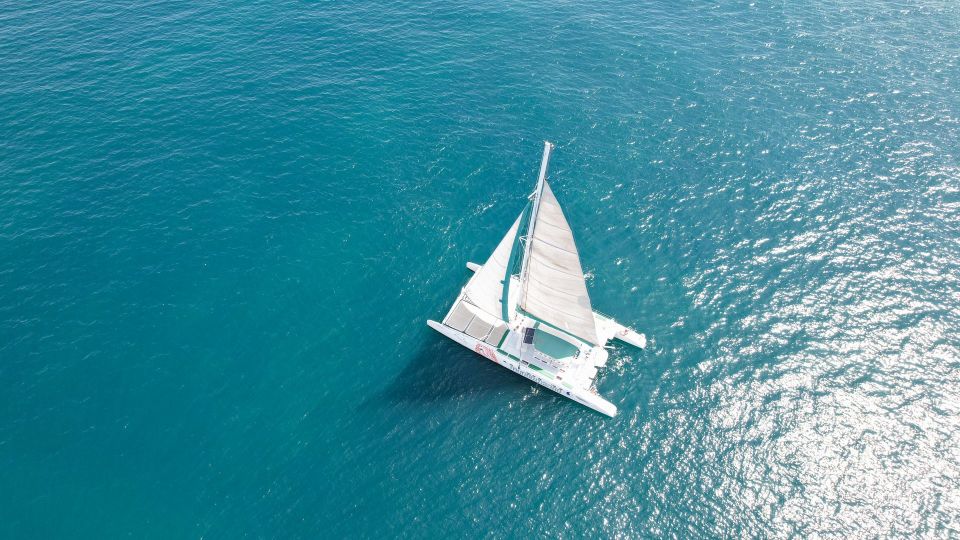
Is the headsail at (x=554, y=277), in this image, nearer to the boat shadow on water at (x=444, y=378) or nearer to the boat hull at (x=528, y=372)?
the boat hull at (x=528, y=372)

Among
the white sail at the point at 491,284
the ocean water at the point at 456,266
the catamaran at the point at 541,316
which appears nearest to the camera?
the ocean water at the point at 456,266

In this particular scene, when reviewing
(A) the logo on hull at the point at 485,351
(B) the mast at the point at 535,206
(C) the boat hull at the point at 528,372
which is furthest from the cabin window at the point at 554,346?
(B) the mast at the point at 535,206

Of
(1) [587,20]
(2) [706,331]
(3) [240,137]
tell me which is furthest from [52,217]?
(1) [587,20]

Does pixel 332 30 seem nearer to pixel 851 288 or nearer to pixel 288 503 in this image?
pixel 288 503

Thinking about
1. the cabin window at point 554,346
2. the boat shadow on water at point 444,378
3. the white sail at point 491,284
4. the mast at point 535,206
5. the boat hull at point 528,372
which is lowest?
the boat shadow on water at point 444,378

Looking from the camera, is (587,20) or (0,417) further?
(587,20)

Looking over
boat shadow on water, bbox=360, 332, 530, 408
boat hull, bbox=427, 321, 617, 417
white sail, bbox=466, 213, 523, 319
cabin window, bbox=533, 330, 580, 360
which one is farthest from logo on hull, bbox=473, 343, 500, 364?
cabin window, bbox=533, 330, 580, 360

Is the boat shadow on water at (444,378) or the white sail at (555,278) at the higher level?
the white sail at (555,278)

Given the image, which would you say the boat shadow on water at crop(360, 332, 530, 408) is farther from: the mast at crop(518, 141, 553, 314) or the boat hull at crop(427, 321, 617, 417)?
the mast at crop(518, 141, 553, 314)
